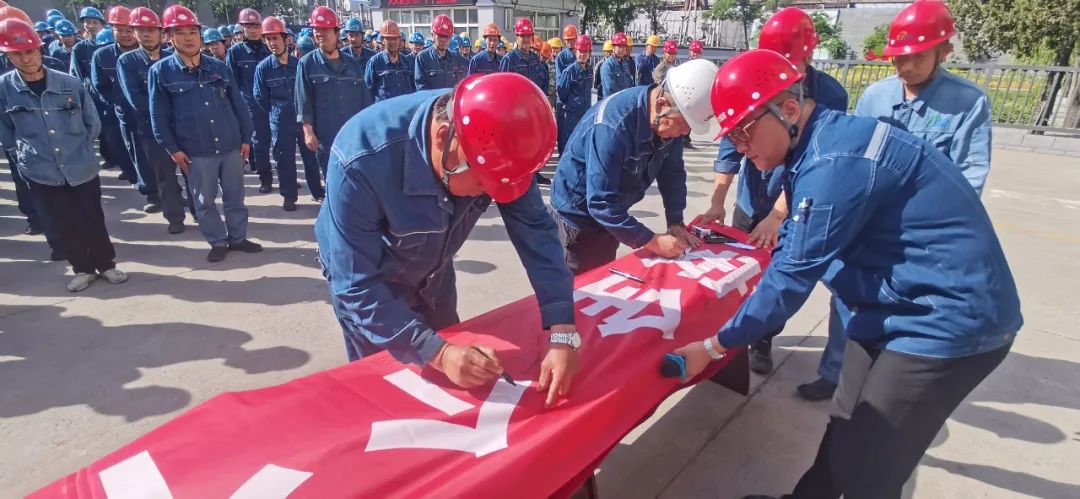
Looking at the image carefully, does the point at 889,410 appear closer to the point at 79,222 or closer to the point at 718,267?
the point at 718,267

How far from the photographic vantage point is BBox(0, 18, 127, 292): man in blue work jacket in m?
3.75

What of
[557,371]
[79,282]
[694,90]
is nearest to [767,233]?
[694,90]

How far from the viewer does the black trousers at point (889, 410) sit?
4.88ft

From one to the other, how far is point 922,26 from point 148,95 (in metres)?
5.65

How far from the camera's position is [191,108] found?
14.6 ft

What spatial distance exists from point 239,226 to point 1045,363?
5842 mm

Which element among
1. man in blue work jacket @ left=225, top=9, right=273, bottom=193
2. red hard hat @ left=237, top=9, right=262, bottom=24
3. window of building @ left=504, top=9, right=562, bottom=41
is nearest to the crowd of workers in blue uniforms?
man in blue work jacket @ left=225, top=9, right=273, bottom=193

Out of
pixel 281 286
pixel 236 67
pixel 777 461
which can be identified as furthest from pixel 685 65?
pixel 236 67

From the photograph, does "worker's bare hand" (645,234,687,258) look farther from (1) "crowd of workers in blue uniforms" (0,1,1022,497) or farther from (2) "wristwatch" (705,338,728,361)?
(2) "wristwatch" (705,338,728,361)

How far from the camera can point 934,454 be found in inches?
99.3

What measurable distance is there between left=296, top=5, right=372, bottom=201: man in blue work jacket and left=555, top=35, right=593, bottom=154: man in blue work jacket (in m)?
3.11

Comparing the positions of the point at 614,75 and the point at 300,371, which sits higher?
the point at 614,75

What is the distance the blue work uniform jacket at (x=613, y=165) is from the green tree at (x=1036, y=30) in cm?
1105

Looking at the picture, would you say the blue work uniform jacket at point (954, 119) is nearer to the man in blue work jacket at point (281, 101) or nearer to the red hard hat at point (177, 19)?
the red hard hat at point (177, 19)
